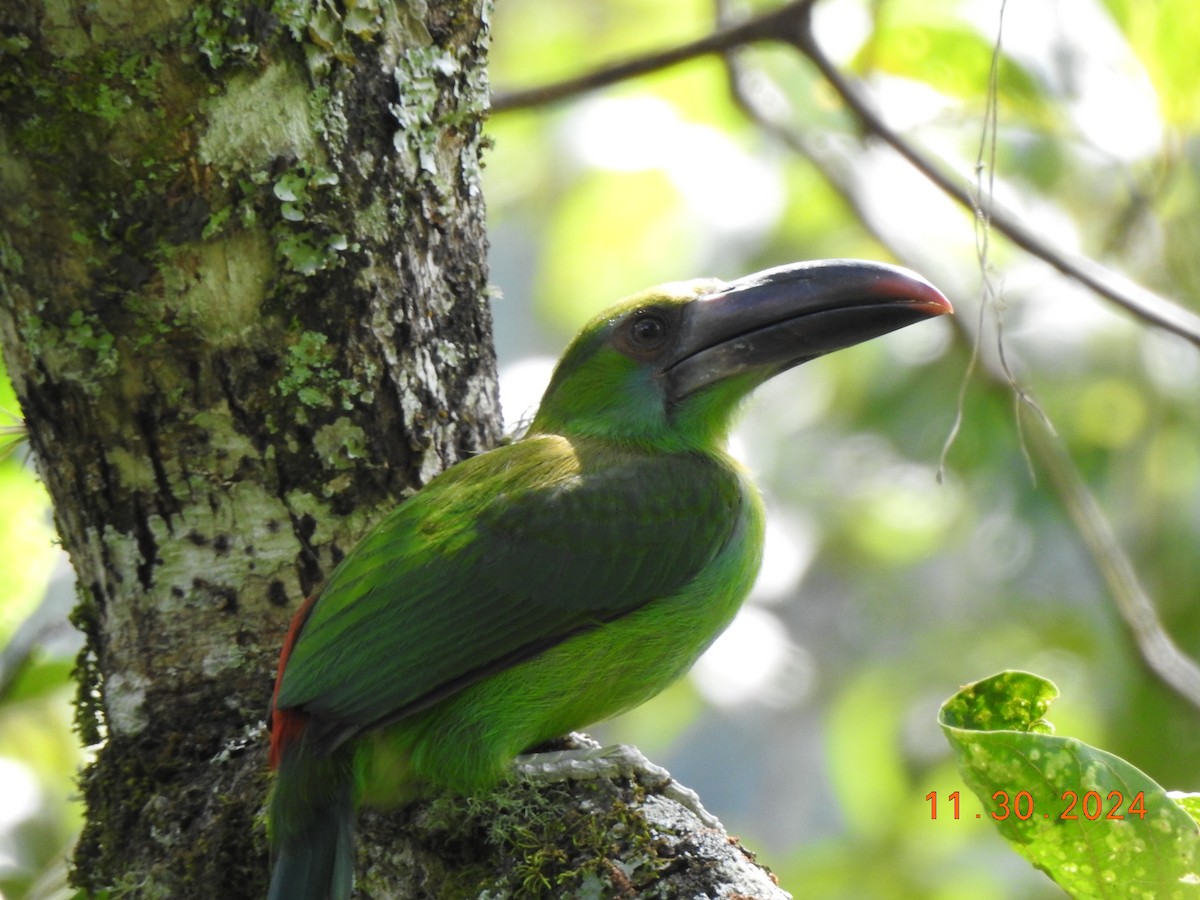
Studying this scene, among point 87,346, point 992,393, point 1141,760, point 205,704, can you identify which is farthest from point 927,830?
point 87,346

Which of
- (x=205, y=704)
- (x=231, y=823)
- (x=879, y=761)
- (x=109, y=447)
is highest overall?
(x=879, y=761)

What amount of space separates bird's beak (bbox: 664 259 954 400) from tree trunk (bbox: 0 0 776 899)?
A: 0.59 meters

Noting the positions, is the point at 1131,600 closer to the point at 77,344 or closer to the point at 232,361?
the point at 232,361

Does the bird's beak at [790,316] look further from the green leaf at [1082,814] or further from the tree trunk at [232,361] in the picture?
the green leaf at [1082,814]

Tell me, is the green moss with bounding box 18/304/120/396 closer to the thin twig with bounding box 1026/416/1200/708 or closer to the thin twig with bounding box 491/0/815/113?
the thin twig with bounding box 491/0/815/113

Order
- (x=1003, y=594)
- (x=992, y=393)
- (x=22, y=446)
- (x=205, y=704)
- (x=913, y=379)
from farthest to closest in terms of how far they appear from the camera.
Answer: (x=1003, y=594) → (x=913, y=379) → (x=992, y=393) → (x=22, y=446) → (x=205, y=704)

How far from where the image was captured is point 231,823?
7.41 feet

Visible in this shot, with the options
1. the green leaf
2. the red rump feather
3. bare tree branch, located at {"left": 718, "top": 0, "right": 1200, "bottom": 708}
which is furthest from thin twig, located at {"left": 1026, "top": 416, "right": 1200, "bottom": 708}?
the red rump feather

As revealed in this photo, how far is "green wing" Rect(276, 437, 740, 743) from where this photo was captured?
2305 millimetres

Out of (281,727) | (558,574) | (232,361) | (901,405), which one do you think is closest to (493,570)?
(558,574)

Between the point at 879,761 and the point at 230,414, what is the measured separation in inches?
174

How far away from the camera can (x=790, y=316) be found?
9.18 feet

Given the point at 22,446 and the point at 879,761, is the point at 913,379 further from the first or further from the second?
the point at 22,446

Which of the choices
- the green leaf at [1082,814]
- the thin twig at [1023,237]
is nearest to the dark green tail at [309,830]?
the green leaf at [1082,814]
